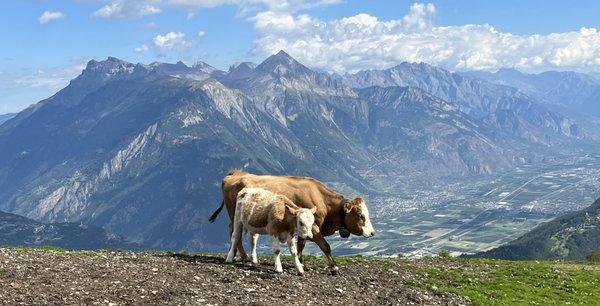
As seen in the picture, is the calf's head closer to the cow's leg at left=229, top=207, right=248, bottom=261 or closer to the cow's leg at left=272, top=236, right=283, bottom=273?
the cow's leg at left=272, top=236, right=283, bottom=273

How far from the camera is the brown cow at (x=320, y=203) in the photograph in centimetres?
2864

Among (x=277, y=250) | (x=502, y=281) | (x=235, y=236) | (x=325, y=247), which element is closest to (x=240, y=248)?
(x=235, y=236)

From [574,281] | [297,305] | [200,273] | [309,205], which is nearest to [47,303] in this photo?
[200,273]

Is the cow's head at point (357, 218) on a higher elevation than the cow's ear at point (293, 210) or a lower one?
lower

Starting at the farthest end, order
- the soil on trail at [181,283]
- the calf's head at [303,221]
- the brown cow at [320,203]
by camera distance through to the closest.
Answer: the brown cow at [320,203] → the calf's head at [303,221] → the soil on trail at [181,283]

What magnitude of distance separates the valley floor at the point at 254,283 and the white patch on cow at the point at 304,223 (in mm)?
2091

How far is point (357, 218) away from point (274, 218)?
520cm

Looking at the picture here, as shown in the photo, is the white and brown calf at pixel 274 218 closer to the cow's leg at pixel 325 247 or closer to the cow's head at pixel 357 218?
the cow's leg at pixel 325 247

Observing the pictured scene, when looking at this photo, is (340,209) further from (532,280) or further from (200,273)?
(532,280)

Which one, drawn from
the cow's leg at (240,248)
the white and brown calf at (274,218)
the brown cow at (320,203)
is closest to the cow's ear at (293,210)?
the white and brown calf at (274,218)

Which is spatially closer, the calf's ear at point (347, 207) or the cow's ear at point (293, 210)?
the cow's ear at point (293, 210)

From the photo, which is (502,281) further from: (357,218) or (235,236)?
(235,236)

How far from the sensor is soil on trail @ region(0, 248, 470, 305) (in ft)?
66.0

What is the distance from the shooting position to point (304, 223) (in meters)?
25.5
